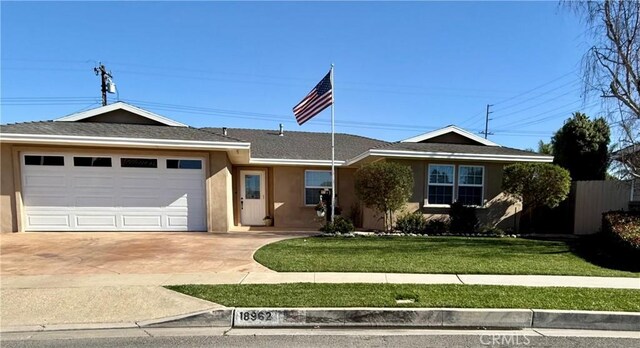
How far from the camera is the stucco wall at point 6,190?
34.0ft

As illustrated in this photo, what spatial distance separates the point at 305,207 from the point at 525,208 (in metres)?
8.71

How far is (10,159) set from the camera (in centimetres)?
1043

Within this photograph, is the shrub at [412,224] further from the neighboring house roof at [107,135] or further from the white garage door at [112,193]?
the white garage door at [112,193]

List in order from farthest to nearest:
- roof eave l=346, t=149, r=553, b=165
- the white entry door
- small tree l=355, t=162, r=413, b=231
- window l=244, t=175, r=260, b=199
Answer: window l=244, t=175, r=260, b=199 → the white entry door → roof eave l=346, t=149, r=553, b=165 → small tree l=355, t=162, r=413, b=231

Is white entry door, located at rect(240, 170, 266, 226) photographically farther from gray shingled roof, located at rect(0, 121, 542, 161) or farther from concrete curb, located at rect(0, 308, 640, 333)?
concrete curb, located at rect(0, 308, 640, 333)

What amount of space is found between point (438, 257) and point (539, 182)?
21.0ft

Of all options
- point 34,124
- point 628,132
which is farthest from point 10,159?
point 628,132

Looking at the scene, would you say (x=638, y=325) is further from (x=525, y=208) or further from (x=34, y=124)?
(x=34, y=124)

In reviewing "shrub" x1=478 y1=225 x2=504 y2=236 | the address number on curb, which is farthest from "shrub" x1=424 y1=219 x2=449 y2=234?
the address number on curb

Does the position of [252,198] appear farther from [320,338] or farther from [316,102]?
[320,338]

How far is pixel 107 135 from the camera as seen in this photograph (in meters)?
10.6

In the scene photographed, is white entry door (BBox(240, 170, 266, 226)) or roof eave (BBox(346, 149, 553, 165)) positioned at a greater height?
roof eave (BBox(346, 149, 553, 165))

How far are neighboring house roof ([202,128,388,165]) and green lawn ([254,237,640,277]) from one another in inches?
189

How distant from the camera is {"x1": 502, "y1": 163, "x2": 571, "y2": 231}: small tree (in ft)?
38.1
